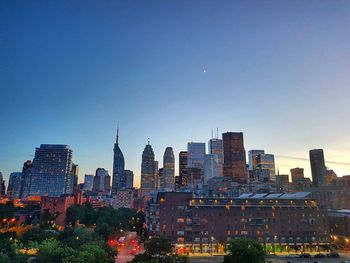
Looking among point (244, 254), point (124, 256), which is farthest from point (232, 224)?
point (244, 254)

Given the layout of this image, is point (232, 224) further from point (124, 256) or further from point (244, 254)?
point (244, 254)

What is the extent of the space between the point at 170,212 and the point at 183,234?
10.8 meters

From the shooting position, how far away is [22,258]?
220 ft

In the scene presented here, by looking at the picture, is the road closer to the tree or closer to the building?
the building

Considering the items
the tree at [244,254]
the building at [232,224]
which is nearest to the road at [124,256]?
the building at [232,224]

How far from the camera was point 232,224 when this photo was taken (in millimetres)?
131750

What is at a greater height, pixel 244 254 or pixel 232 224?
pixel 232 224

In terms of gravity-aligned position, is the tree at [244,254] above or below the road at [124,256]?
above

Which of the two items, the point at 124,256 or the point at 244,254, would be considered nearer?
the point at 244,254

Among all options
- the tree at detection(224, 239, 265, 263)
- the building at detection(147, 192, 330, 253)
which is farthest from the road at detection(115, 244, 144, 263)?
the tree at detection(224, 239, 265, 263)

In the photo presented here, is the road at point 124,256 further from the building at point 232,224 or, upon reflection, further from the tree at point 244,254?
the tree at point 244,254

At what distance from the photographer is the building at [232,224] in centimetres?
12888

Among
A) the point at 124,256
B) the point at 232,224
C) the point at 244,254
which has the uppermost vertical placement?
the point at 232,224

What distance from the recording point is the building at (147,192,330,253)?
129m
